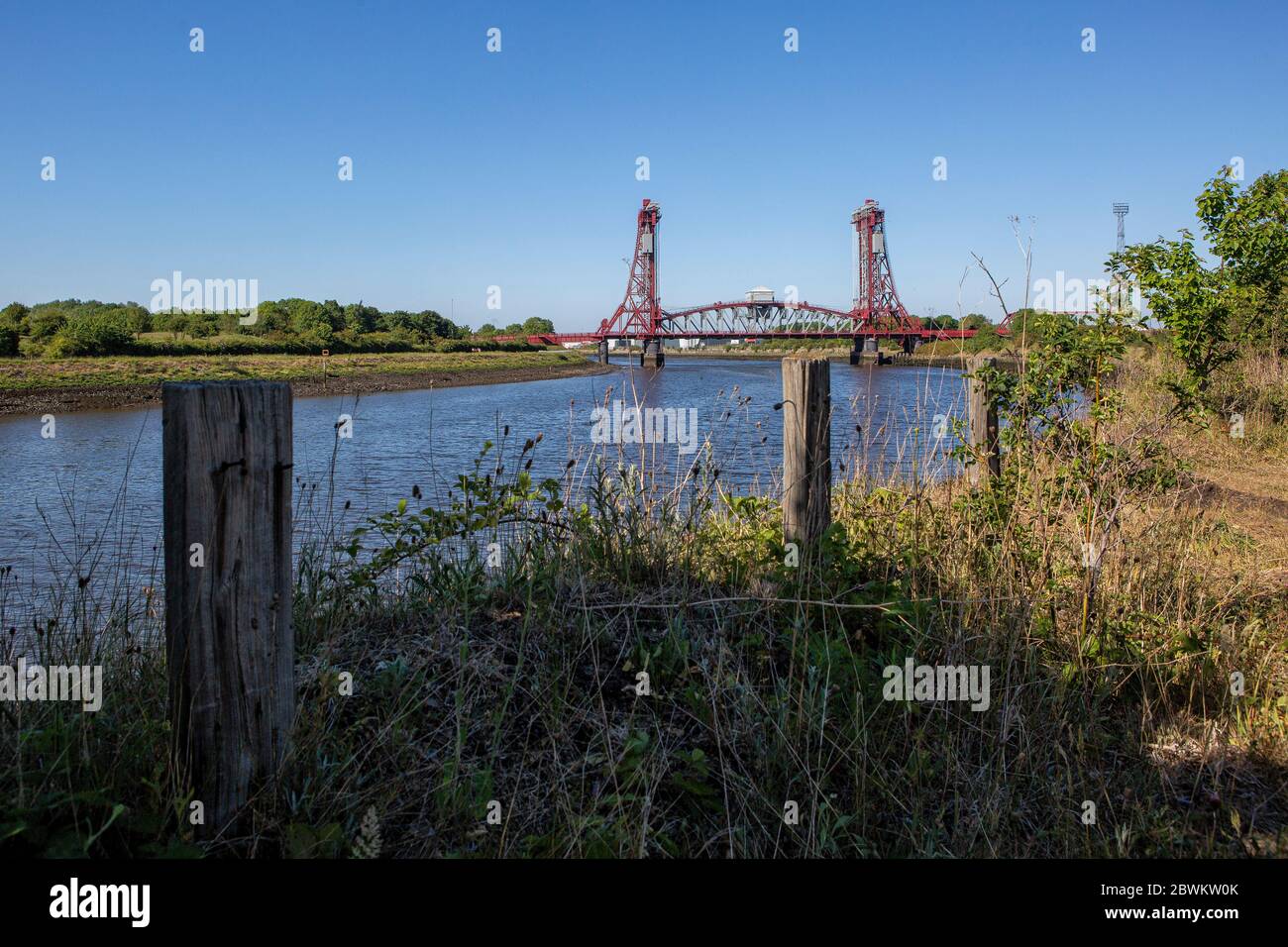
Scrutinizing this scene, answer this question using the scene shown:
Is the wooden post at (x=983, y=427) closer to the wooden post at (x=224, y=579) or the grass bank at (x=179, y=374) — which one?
the wooden post at (x=224, y=579)

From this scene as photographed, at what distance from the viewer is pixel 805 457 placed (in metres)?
4.39

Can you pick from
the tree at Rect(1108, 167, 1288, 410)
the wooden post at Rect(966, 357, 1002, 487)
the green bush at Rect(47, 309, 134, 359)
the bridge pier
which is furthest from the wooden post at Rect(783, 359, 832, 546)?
the bridge pier

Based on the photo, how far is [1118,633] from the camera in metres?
3.93

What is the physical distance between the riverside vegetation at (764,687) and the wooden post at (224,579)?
0.11 meters

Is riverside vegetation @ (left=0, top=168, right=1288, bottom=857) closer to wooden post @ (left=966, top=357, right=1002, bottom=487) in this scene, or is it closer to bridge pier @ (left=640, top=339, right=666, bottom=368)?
wooden post @ (left=966, top=357, right=1002, bottom=487)

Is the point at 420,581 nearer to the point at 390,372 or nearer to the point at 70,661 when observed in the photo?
the point at 70,661

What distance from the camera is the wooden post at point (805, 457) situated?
14.3ft

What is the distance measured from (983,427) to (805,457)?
183 cm

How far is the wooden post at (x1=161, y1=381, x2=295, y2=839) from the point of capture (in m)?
2.31

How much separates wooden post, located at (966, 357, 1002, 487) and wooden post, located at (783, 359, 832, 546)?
129 centimetres

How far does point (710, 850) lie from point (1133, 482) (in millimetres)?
3730

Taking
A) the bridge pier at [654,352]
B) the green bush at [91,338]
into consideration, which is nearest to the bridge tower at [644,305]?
the bridge pier at [654,352]

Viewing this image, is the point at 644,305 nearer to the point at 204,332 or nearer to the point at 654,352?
the point at 654,352
